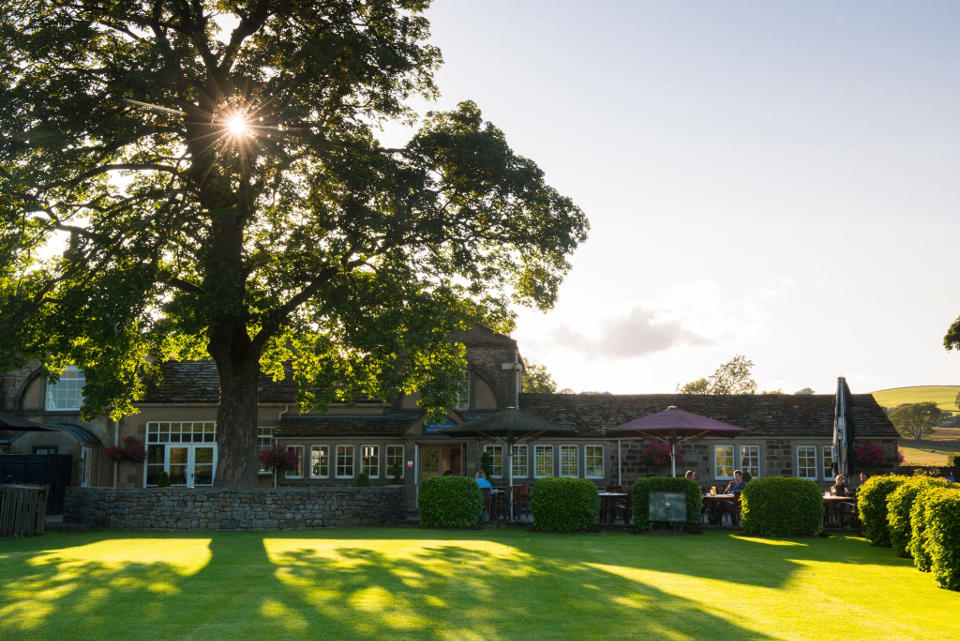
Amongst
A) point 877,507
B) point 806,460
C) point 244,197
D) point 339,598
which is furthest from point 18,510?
point 806,460

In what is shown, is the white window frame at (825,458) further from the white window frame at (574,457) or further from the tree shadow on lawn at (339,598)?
the tree shadow on lawn at (339,598)

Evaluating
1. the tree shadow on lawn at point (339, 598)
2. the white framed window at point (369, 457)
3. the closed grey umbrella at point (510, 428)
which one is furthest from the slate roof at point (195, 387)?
the tree shadow on lawn at point (339, 598)

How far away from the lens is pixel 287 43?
797 inches

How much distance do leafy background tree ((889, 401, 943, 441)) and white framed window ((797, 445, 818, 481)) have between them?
72.8m

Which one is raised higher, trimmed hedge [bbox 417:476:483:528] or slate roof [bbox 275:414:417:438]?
slate roof [bbox 275:414:417:438]

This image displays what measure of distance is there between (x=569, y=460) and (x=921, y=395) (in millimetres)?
129669

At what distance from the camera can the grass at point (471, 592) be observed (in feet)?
26.8

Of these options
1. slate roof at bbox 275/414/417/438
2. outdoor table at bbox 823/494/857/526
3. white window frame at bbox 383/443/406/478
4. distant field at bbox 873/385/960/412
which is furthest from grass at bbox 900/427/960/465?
outdoor table at bbox 823/494/857/526

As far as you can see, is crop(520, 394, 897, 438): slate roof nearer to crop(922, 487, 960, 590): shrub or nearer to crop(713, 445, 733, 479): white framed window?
crop(713, 445, 733, 479): white framed window

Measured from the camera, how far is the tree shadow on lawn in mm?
8086

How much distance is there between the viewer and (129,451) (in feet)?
99.9

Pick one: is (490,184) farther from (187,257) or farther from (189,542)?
(189,542)

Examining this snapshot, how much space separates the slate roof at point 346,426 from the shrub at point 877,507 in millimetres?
17693

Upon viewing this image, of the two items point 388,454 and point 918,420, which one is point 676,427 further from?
point 918,420
